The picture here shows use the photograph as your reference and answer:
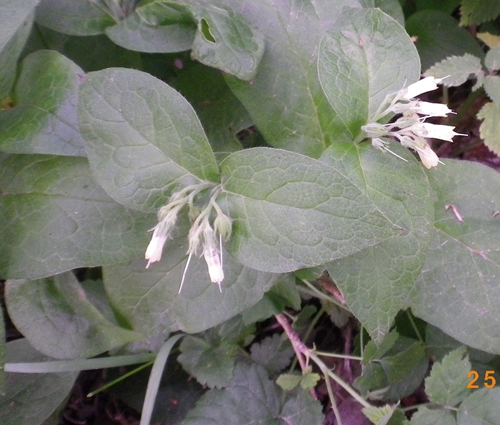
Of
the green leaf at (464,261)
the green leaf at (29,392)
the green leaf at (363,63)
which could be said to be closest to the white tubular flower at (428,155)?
the green leaf at (363,63)

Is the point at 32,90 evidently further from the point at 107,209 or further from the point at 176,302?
the point at 176,302

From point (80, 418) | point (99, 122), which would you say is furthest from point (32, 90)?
point (80, 418)

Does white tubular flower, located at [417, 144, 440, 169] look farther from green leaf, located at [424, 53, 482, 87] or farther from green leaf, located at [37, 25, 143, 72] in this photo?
green leaf, located at [37, 25, 143, 72]

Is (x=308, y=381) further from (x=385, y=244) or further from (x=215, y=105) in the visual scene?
(x=215, y=105)

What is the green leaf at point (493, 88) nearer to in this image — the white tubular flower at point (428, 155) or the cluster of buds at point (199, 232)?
the white tubular flower at point (428, 155)

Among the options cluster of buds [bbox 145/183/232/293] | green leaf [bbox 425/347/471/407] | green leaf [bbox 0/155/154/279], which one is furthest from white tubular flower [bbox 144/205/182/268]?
green leaf [bbox 425/347/471/407]
